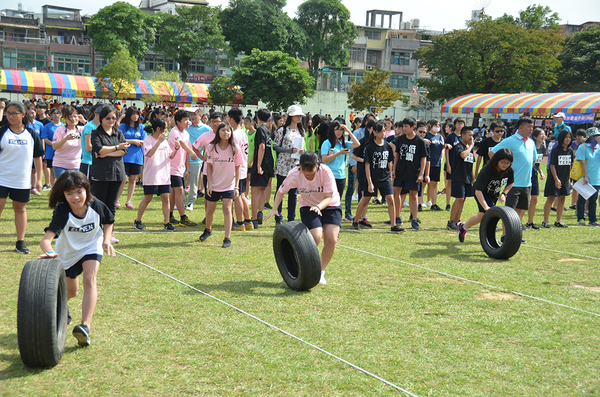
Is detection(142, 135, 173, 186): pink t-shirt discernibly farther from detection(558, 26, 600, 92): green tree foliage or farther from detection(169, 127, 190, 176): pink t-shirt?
detection(558, 26, 600, 92): green tree foliage

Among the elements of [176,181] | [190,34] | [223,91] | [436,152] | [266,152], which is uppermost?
[190,34]

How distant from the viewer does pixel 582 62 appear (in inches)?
2176

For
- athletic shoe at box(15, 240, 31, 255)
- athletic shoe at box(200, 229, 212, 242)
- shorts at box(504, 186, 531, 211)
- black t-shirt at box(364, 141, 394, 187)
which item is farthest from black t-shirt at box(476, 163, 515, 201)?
athletic shoe at box(15, 240, 31, 255)

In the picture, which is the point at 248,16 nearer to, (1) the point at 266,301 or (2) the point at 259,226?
→ (2) the point at 259,226

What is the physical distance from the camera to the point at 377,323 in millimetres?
4941

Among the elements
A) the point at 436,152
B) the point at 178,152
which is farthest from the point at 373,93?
the point at 178,152

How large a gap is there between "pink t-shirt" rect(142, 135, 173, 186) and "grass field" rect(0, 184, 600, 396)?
115cm

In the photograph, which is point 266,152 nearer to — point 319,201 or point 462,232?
point 462,232

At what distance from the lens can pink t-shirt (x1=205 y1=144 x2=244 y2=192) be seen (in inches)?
315

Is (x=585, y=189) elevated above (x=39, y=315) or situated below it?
above

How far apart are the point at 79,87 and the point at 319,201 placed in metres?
43.7

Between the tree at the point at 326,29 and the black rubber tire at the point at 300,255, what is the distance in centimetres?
Result: 6582

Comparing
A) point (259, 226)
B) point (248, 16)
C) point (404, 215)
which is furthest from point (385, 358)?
point (248, 16)

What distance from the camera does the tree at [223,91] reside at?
160 feet
